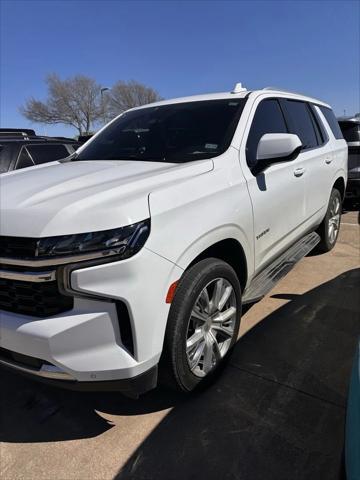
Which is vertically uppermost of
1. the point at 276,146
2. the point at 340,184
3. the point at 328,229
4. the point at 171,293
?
the point at 276,146

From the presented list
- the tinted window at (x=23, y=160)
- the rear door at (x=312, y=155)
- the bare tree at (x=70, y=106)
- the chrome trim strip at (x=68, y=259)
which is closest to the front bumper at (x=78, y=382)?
the chrome trim strip at (x=68, y=259)

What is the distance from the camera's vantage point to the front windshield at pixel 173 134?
2977 mm

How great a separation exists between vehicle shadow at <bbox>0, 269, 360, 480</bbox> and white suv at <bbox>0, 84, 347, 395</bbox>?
0.90 ft

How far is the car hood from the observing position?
1.91m

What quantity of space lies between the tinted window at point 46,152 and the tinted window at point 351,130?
5.29 m

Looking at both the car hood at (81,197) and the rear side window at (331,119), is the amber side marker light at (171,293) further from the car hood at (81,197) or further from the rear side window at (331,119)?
the rear side window at (331,119)

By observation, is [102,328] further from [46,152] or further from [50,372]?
[46,152]

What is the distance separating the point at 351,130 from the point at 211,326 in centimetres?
656

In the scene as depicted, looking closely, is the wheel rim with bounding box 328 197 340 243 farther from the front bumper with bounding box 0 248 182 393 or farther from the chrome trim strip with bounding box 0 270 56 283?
the chrome trim strip with bounding box 0 270 56 283

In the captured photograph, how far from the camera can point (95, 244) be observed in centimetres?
189

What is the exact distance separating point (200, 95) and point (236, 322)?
214 cm

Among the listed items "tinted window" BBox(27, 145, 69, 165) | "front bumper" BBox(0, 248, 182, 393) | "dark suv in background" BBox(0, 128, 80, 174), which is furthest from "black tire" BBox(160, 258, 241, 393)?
"tinted window" BBox(27, 145, 69, 165)

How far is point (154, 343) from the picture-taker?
206 cm

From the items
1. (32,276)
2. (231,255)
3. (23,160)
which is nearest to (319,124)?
(231,255)
